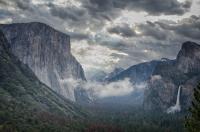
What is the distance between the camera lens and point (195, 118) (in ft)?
248

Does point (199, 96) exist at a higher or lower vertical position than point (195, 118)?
higher

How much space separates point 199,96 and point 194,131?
10.1m

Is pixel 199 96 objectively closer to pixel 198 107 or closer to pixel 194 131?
pixel 198 107

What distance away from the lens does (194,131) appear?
72625 mm

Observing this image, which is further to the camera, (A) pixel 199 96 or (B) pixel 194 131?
(A) pixel 199 96

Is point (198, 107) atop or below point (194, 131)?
atop

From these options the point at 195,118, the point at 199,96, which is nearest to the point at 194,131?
the point at 195,118

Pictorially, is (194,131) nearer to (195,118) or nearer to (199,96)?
(195,118)

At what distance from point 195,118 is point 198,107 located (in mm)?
2939

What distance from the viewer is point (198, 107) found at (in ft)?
248

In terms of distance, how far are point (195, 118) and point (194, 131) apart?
4247 mm

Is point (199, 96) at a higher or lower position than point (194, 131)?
higher

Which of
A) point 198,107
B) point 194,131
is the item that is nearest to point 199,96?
point 198,107
